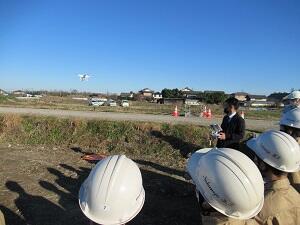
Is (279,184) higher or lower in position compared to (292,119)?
lower

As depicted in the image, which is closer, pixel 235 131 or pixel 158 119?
pixel 235 131

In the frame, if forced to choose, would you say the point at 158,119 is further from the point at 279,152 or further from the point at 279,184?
the point at 279,184

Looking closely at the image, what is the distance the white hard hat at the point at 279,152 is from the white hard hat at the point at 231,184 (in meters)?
0.86

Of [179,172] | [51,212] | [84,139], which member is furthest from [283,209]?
[84,139]

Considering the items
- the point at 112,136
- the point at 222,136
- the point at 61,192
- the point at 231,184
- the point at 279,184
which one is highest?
the point at 231,184

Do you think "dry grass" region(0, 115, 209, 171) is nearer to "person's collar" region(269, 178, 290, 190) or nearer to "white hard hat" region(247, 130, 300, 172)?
"white hard hat" region(247, 130, 300, 172)

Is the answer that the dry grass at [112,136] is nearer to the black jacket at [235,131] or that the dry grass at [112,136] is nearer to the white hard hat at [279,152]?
the black jacket at [235,131]

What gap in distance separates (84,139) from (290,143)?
9.80 meters

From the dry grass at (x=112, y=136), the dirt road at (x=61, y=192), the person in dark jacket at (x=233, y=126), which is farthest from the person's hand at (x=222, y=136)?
the dry grass at (x=112, y=136)

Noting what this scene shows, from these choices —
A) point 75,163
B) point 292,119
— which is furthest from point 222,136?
point 75,163

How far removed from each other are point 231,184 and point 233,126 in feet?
14.3

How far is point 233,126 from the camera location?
6648mm

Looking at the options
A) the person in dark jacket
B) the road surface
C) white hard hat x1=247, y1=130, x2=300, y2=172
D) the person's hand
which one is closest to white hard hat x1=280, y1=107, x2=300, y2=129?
white hard hat x1=247, y1=130, x2=300, y2=172

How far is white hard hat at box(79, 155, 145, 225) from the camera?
253cm
